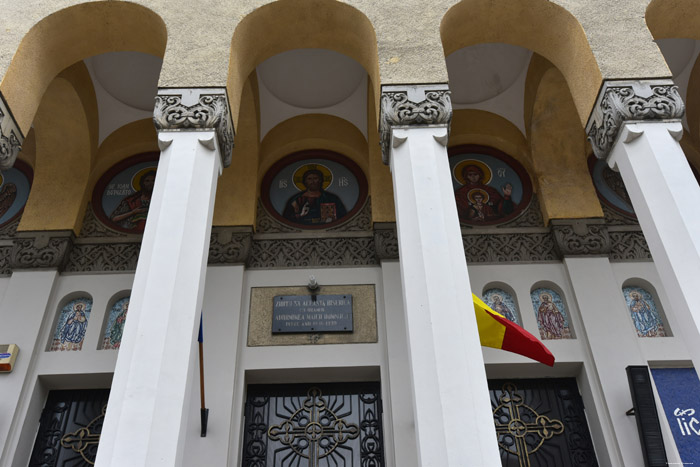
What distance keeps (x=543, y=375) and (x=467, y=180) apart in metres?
2.58

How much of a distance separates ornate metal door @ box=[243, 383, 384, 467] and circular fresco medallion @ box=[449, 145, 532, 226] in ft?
8.06

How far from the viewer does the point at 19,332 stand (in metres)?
5.95

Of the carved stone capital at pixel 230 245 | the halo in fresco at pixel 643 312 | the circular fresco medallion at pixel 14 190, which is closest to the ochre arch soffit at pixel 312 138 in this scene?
the carved stone capital at pixel 230 245

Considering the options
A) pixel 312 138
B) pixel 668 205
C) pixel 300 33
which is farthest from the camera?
pixel 312 138

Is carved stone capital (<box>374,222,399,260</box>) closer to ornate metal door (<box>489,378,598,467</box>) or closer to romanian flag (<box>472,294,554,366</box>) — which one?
ornate metal door (<box>489,378,598,467</box>)

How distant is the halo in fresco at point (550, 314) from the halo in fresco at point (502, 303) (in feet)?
0.70

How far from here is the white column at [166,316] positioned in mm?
3352

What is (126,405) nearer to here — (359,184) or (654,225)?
(654,225)

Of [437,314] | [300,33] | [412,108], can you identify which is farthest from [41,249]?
[437,314]

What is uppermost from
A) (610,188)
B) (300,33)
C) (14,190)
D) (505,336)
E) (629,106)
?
(300,33)

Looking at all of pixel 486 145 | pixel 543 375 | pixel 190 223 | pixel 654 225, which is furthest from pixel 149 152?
pixel 654 225

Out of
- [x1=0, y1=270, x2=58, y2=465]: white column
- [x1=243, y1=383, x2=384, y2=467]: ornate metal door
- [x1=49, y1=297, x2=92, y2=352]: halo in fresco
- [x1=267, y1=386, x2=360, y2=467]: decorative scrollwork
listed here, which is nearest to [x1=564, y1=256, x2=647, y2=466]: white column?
[x1=243, y1=383, x2=384, y2=467]: ornate metal door

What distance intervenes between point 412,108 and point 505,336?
1.96 meters

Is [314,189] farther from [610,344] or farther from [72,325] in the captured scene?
[610,344]
